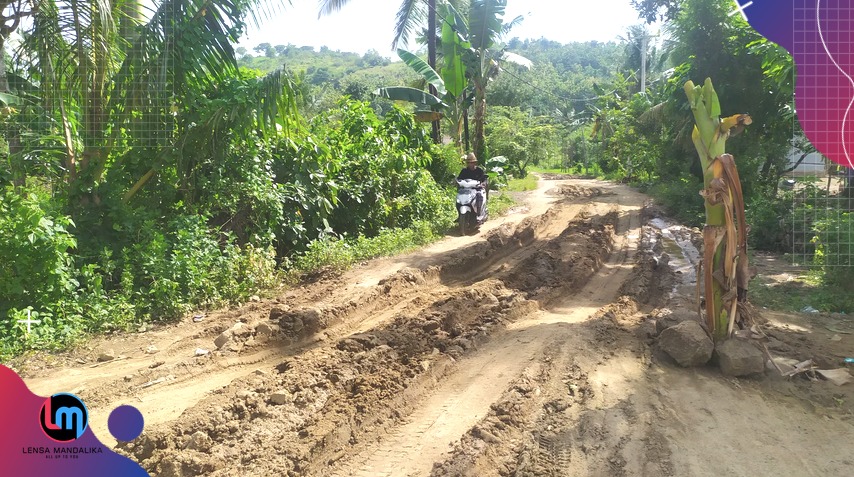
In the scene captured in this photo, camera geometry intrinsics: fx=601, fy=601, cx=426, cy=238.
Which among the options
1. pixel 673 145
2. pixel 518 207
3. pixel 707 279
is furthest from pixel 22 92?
pixel 673 145

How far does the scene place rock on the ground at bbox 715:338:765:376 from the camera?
493 centimetres

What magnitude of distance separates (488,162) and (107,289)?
17178mm

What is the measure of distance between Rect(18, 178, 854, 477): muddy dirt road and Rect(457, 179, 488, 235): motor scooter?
15.3 feet

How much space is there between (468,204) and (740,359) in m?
7.80

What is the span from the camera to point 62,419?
2.73 m

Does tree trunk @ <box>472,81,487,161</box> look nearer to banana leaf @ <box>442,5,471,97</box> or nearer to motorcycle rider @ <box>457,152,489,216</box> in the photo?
banana leaf @ <box>442,5,471,97</box>

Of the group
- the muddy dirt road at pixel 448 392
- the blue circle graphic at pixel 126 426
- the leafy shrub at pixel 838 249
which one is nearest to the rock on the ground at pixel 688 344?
the muddy dirt road at pixel 448 392

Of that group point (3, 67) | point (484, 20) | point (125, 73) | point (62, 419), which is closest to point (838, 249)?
point (62, 419)

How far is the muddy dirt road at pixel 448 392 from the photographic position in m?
3.71

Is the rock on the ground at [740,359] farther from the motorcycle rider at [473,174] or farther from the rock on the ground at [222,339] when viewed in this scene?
the motorcycle rider at [473,174]

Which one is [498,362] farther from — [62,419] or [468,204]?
[468,204]

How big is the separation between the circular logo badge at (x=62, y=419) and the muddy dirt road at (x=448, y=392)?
770 mm

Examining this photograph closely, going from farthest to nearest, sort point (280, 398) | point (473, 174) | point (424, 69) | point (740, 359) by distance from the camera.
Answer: point (424, 69) < point (473, 174) < point (740, 359) < point (280, 398)

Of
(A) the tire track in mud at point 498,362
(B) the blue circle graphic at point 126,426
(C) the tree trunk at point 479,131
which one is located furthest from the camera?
(C) the tree trunk at point 479,131
